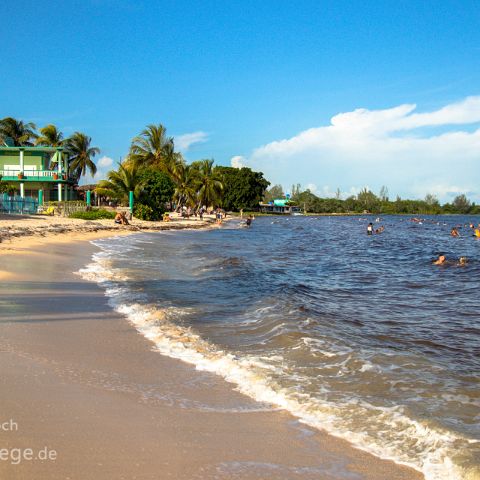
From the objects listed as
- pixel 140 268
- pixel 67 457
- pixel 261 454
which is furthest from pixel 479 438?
pixel 140 268

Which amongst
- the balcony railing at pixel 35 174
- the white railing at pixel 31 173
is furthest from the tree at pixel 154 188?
the white railing at pixel 31 173

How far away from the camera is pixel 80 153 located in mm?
49969

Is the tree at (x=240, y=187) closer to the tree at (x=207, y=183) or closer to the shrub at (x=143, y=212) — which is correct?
the tree at (x=207, y=183)

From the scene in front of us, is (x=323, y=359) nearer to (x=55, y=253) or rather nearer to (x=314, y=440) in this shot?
(x=314, y=440)

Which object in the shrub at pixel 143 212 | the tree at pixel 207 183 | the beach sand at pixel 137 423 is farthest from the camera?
the tree at pixel 207 183

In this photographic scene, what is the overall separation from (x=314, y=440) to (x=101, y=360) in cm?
249

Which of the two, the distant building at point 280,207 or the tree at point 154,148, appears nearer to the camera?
the tree at point 154,148

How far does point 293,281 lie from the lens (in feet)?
40.5

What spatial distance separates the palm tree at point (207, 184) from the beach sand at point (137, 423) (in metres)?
50.8

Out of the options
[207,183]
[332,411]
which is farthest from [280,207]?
[332,411]

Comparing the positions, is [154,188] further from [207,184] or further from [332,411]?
[332,411]

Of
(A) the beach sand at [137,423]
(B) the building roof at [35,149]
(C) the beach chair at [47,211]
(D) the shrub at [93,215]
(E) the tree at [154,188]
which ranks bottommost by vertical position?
(A) the beach sand at [137,423]

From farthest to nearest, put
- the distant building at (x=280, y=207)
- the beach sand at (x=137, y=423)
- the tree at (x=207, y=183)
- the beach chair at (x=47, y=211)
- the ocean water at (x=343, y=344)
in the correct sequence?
the distant building at (x=280, y=207)
the tree at (x=207, y=183)
the beach chair at (x=47, y=211)
the ocean water at (x=343, y=344)
the beach sand at (x=137, y=423)

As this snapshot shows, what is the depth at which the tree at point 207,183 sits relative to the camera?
56562 mm
